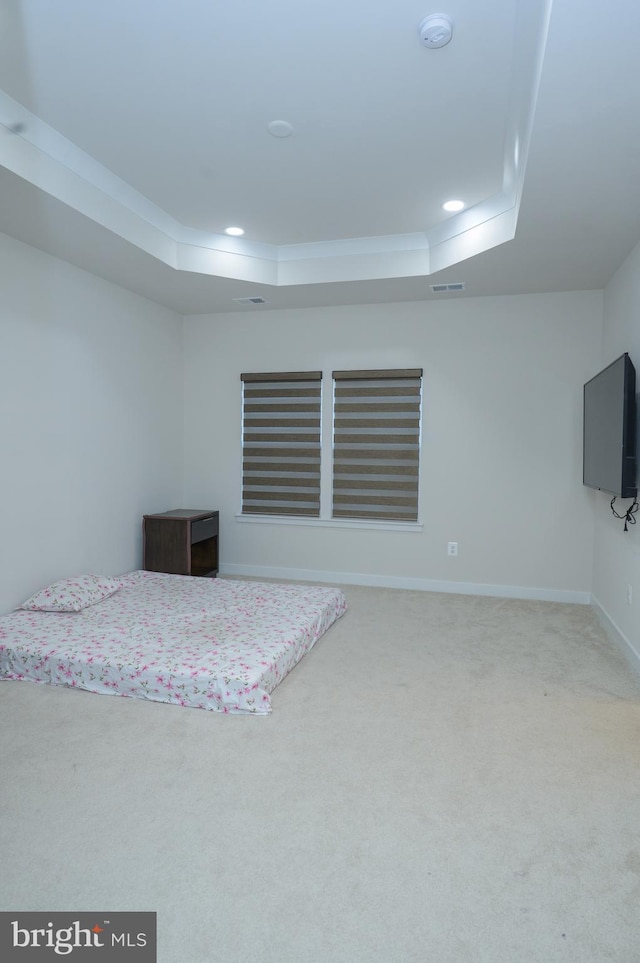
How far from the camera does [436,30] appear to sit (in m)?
2.29

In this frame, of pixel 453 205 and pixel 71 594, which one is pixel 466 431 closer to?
pixel 453 205

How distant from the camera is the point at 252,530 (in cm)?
576

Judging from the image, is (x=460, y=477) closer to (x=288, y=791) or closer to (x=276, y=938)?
(x=288, y=791)

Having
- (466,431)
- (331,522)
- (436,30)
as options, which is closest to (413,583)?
(331,522)

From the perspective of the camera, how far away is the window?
530 centimetres

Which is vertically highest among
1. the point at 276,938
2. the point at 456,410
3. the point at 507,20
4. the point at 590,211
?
the point at 507,20

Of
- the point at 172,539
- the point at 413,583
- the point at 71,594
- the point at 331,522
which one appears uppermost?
the point at 331,522

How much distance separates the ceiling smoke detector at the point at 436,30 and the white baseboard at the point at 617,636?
3185 mm

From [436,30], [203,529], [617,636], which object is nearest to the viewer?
[436,30]

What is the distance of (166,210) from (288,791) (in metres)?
3.64

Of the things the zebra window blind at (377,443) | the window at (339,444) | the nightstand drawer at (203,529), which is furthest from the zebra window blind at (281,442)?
the nightstand drawer at (203,529)

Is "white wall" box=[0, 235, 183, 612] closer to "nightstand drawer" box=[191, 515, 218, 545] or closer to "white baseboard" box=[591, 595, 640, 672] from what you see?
"nightstand drawer" box=[191, 515, 218, 545]

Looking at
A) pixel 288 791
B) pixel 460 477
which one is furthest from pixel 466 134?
pixel 288 791

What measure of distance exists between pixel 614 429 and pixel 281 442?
9.84 feet
